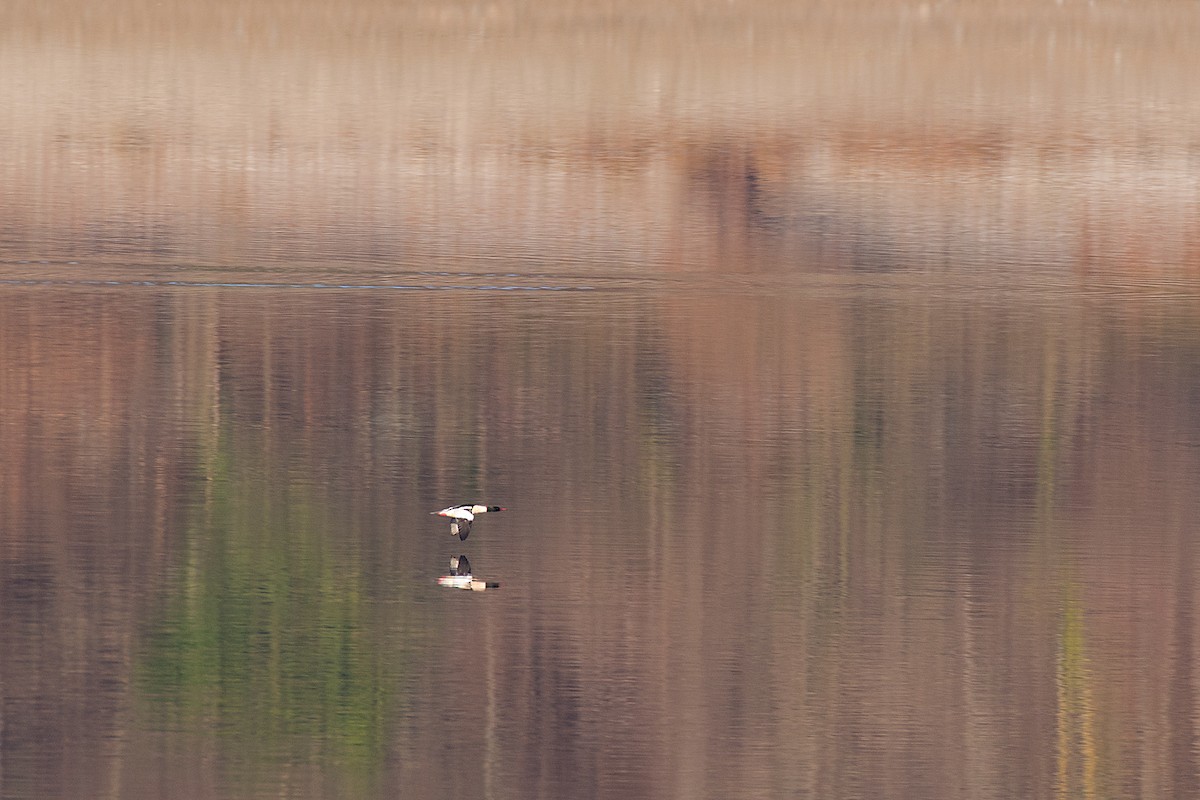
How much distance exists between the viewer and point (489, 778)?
26.3 ft

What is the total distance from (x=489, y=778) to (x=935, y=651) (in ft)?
6.54

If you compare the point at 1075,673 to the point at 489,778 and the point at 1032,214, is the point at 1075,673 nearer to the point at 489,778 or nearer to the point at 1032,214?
the point at 489,778

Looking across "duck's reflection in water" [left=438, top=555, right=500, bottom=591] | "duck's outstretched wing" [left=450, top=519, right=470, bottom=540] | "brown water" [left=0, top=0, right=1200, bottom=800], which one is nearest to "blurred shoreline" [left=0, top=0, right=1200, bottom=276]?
"brown water" [left=0, top=0, right=1200, bottom=800]

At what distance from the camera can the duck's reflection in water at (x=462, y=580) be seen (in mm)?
9586

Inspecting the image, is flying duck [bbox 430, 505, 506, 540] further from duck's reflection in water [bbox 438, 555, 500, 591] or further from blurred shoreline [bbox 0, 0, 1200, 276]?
blurred shoreline [bbox 0, 0, 1200, 276]

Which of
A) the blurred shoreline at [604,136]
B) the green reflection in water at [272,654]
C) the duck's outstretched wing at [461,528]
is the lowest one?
the green reflection in water at [272,654]

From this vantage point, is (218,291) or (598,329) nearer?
(598,329)

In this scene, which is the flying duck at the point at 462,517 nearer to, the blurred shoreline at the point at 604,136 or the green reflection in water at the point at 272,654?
the green reflection in water at the point at 272,654

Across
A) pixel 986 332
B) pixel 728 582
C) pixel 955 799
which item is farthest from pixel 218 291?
pixel 955 799

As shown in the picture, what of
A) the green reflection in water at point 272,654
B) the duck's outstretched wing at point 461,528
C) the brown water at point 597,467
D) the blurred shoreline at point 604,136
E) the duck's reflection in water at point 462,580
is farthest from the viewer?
the blurred shoreline at point 604,136

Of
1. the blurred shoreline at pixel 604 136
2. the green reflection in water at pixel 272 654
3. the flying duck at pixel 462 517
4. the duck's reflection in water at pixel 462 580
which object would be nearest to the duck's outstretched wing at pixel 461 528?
the flying duck at pixel 462 517

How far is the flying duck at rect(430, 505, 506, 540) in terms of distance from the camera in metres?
10.1

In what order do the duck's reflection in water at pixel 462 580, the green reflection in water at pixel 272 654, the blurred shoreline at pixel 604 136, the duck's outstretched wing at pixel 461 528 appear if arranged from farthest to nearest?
1. the blurred shoreline at pixel 604 136
2. the duck's outstretched wing at pixel 461 528
3. the duck's reflection in water at pixel 462 580
4. the green reflection in water at pixel 272 654

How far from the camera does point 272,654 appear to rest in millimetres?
8977
